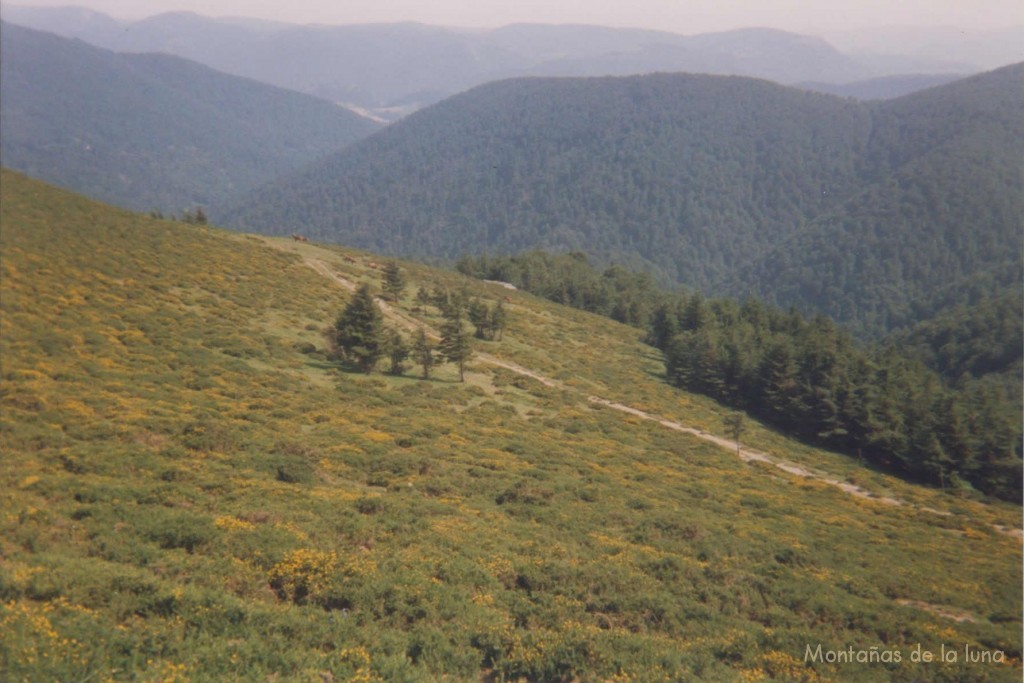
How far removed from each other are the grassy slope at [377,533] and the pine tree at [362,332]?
2.44m

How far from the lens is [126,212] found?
46406mm

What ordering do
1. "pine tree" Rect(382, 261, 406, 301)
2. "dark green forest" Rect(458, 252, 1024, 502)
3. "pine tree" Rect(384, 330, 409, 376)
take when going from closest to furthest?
"pine tree" Rect(384, 330, 409, 376) → "dark green forest" Rect(458, 252, 1024, 502) → "pine tree" Rect(382, 261, 406, 301)

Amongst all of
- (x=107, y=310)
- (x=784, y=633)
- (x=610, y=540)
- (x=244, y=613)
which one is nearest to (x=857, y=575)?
(x=784, y=633)

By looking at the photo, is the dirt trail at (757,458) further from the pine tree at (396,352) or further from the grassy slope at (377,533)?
the pine tree at (396,352)

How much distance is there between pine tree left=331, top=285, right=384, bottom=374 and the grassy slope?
2442 mm

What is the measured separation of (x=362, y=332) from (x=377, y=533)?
1998 cm

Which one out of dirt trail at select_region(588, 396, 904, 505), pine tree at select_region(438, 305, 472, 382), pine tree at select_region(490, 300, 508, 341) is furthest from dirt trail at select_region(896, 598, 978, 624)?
pine tree at select_region(490, 300, 508, 341)

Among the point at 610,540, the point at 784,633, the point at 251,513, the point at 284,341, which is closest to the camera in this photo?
the point at 784,633

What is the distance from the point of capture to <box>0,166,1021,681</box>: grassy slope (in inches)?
297

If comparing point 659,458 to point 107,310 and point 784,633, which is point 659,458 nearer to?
point 784,633

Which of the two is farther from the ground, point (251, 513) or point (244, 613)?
point (244, 613)

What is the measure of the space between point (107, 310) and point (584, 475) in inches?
922

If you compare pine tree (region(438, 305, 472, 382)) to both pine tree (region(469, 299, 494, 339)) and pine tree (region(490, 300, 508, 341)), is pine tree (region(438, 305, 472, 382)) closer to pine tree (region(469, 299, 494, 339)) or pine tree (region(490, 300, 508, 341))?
pine tree (region(490, 300, 508, 341))

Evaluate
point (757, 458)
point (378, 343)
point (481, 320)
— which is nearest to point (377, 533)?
point (378, 343)
